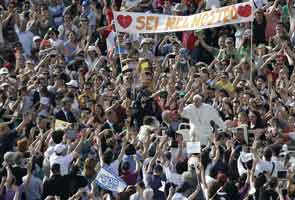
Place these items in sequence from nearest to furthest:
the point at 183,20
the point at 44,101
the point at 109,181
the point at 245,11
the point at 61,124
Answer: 1. the point at 109,181
2. the point at 61,124
3. the point at 44,101
4. the point at 245,11
5. the point at 183,20

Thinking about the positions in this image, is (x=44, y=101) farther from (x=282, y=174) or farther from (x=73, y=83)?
(x=282, y=174)

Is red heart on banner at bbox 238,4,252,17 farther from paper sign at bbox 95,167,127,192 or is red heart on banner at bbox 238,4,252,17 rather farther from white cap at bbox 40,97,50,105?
paper sign at bbox 95,167,127,192

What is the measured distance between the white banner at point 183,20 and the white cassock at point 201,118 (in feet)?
9.85

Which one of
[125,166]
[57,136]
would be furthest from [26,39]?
[125,166]

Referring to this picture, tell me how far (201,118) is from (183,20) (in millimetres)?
3730

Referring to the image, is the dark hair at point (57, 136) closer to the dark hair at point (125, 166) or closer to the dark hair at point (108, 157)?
the dark hair at point (108, 157)

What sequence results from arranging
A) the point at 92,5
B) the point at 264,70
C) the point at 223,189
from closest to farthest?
the point at 223,189 → the point at 264,70 → the point at 92,5

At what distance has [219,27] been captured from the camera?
3334 centimetres

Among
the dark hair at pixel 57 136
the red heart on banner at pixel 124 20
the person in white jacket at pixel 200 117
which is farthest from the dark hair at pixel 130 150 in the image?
the red heart on banner at pixel 124 20

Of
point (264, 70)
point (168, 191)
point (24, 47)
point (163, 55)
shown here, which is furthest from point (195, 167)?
point (24, 47)

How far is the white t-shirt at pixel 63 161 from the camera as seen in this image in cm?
2499

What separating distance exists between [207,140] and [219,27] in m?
6.81

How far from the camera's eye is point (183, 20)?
1205 inches

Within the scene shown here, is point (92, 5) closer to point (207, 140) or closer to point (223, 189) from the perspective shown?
point (207, 140)
